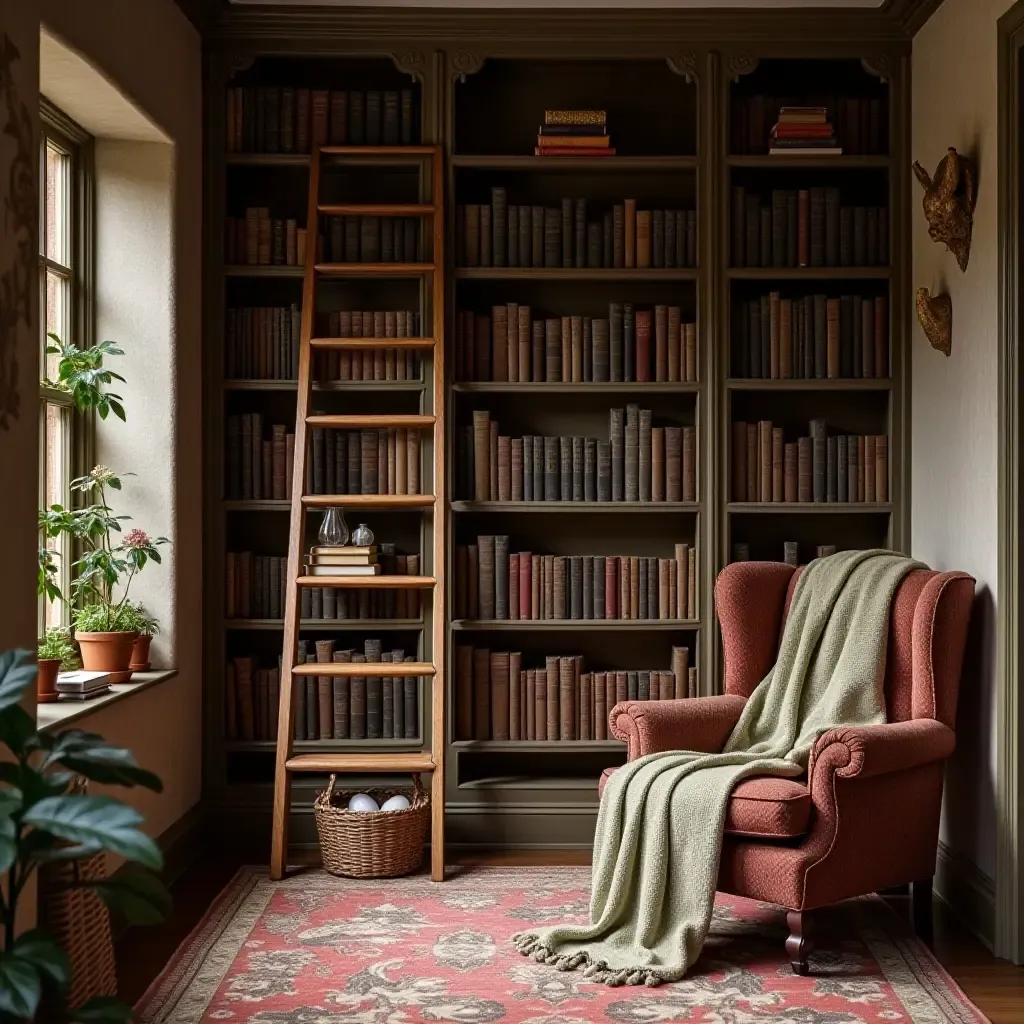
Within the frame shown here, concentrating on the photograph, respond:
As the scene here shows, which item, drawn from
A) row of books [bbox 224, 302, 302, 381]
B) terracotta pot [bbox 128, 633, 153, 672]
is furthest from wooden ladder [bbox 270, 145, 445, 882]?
terracotta pot [bbox 128, 633, 153, 672]

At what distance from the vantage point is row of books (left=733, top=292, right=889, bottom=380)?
4.65 meters

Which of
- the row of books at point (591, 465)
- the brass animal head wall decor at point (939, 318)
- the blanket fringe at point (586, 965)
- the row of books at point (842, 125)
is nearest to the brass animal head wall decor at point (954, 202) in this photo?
the brass animal head wall decor at point (939, 318)

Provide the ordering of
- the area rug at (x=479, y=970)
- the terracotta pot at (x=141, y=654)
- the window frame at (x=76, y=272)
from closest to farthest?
the area rug at (x=479, y=970)
the window frame at (x=76, y=272)
the terracotta pot at (x=141, y=654)

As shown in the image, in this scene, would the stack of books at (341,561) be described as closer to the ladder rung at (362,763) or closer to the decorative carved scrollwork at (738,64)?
the ladder rung at (362,763)

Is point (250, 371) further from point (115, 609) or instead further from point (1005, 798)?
point (1005, 798)

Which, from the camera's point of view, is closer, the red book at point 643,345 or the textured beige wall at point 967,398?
the textured beige wall at point 967,398

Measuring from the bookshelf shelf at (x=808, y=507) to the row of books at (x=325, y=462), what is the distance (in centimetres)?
116


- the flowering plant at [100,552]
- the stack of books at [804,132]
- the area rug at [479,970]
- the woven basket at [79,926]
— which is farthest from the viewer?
the stack of books at [804,132]

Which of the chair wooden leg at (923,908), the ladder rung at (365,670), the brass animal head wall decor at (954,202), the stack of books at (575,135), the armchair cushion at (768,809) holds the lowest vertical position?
the chair wooden leg at (923,908)

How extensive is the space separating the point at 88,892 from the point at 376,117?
114 inches

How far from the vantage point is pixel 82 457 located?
4203 millimetres

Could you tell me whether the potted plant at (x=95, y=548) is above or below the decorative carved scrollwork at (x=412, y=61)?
below

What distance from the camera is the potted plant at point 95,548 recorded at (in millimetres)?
3826

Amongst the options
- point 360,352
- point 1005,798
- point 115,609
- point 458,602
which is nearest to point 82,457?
point 115,609
